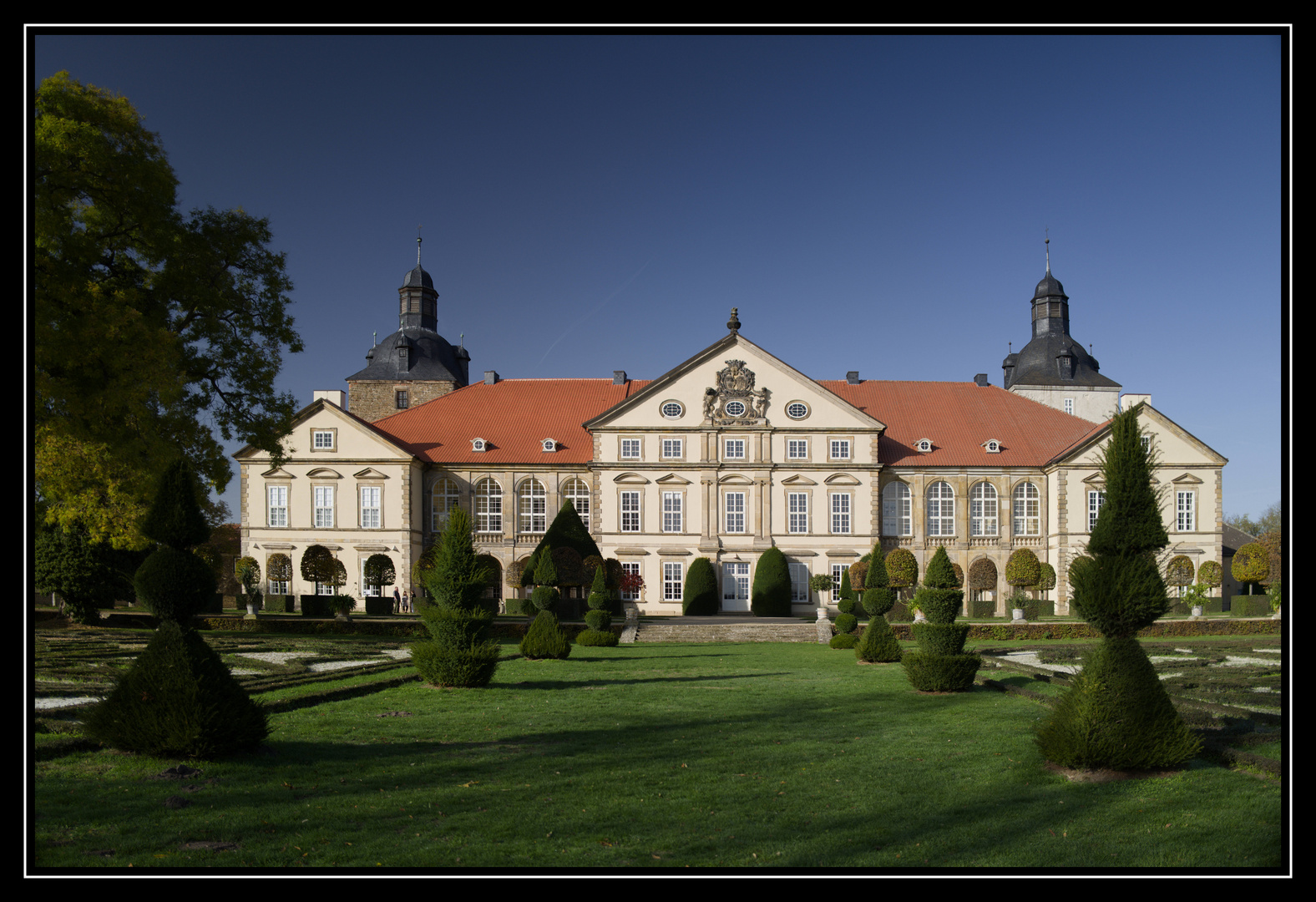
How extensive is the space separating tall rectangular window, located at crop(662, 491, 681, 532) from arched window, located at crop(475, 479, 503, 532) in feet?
26.7

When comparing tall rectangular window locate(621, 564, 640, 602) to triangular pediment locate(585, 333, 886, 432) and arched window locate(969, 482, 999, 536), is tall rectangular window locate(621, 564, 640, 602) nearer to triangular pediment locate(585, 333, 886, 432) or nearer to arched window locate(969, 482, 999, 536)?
triangular pediment locate(585, 333, 886, 432)

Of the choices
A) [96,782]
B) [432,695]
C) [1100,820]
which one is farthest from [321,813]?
[432,695]

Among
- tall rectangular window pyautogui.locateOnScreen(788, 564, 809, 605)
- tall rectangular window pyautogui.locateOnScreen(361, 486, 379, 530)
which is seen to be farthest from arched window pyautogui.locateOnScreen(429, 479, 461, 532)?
tall rectangular window pyautogui.locateOnScreen(788, 564, 809, 605)

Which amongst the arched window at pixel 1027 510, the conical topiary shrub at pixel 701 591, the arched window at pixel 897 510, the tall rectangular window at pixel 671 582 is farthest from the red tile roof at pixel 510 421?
the arched window at pixel 1027 510

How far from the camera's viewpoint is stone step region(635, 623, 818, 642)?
109 feet

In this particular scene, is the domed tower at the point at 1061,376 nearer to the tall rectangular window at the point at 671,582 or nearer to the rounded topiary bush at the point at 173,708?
the tall rectangular window at the point at 671,582

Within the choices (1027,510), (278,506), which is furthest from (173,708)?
(1027,510)

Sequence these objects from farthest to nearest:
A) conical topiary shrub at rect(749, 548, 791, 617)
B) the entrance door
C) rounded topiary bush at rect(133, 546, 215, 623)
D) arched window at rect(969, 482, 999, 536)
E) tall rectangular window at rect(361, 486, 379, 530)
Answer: arched window at rect(969, 482, 999, 536)
tall rectangular window at rect(361, 486, 379, 530)
the entrance door
conical topiary shrub at rect(749, 548, 791, 617)
rounded topiary bush at rect(133, 546, 215, 623)

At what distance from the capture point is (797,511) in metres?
43.5

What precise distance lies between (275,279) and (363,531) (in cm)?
2032

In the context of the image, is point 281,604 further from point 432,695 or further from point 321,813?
point 321,813

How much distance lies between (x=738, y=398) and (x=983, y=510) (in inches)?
517

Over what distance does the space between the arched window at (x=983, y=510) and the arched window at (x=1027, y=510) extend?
1050 millimetres

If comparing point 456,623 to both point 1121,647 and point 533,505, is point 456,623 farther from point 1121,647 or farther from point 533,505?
point 533,505
